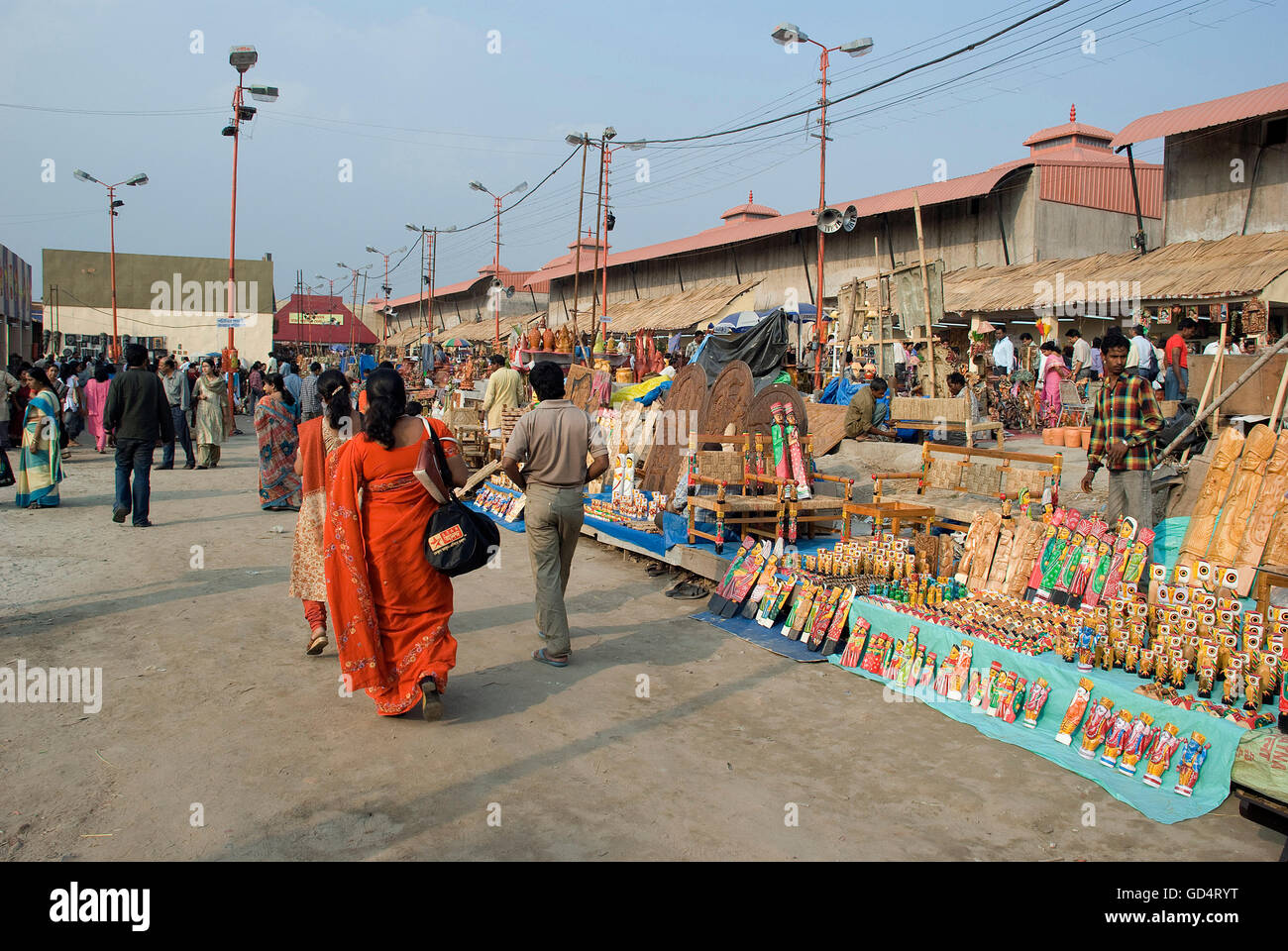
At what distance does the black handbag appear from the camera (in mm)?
4477

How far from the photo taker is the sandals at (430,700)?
4.52 meters

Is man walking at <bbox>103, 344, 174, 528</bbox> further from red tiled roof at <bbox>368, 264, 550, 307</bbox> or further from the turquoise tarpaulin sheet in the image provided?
red tiled roof at <bbox>368, 264, 550, 307</bbox>

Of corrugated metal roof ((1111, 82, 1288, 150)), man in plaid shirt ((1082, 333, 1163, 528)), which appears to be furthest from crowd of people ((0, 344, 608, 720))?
corrugated metal roof ((1111, 82, 1288, 150))

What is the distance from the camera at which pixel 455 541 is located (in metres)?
4.48

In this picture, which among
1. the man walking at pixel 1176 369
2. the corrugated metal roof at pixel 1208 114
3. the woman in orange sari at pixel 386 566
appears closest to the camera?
the woman in orange sari at pixel 386 566

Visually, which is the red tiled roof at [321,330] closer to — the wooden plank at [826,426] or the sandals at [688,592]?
the wooden plank at [826,426]

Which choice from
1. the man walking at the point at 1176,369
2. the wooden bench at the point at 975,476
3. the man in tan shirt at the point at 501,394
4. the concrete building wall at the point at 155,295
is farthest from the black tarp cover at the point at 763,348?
the concrete building wall at the point at 155,295

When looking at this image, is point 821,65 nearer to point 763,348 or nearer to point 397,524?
point 763,348

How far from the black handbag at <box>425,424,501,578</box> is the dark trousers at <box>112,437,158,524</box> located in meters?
6.49

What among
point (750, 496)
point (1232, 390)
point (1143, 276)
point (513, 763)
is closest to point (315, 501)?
point (513, 763)

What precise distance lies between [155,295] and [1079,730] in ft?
152

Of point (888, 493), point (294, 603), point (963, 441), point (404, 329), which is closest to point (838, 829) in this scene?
point (294, 603)

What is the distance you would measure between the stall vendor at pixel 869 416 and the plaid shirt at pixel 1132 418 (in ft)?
20.1

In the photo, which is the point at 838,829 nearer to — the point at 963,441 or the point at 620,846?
the point at 620,846
